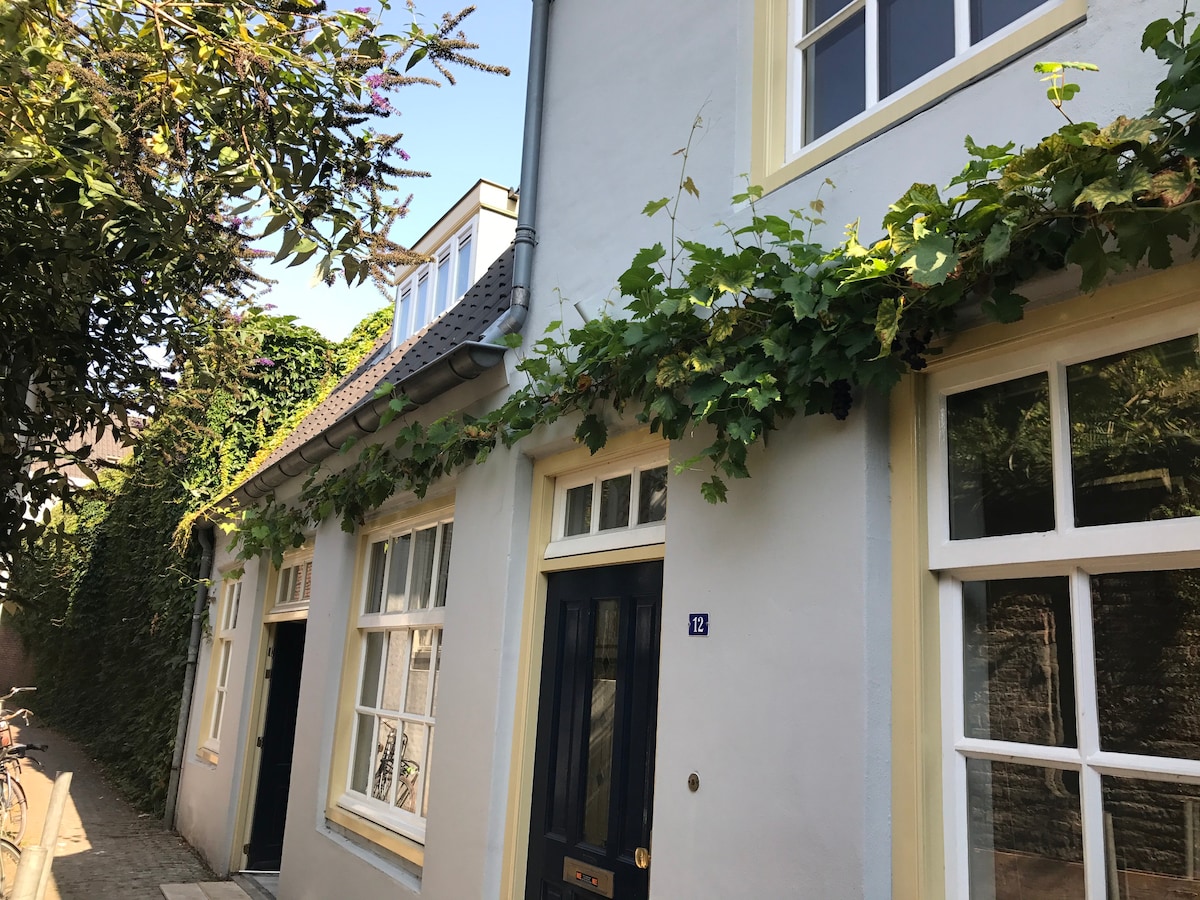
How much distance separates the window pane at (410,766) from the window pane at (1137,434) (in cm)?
422

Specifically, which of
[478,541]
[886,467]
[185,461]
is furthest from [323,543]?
[886,467]

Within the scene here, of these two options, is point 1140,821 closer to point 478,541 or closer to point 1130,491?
point 1130,491

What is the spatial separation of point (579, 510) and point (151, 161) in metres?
2.49

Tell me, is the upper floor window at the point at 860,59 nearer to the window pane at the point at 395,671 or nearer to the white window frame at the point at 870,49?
the white window frame at the point at 870,49

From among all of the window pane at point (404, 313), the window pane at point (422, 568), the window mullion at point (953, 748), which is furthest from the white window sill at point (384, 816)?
the window pane at point (404, 313)

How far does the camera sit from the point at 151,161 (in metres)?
3.99

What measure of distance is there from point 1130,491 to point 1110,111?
1025mm

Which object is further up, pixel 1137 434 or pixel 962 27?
pixel 962 27

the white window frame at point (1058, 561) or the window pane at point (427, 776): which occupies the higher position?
the white window frame at point (1058, 561)

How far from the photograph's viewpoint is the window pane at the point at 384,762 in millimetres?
5996

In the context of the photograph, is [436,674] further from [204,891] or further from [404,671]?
[204,891]

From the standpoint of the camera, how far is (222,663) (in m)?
10.5

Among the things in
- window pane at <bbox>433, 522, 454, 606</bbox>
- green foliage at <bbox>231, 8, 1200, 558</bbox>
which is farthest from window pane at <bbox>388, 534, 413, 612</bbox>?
green foliage at <bbox>231, 8, 1200, 558</bbox>

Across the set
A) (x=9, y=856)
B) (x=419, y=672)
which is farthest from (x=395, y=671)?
(x=9, y=856)
